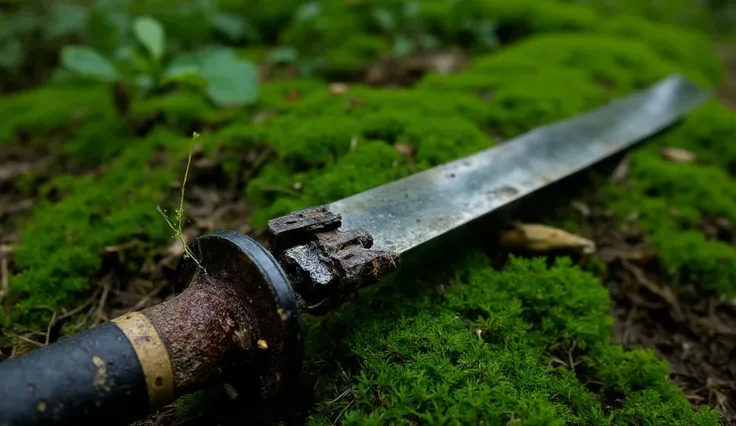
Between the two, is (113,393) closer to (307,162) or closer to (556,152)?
(307,162)

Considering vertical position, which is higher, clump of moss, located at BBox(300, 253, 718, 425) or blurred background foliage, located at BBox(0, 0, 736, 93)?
blurred background foliage, located at BBox(0, 0, 736, 93)

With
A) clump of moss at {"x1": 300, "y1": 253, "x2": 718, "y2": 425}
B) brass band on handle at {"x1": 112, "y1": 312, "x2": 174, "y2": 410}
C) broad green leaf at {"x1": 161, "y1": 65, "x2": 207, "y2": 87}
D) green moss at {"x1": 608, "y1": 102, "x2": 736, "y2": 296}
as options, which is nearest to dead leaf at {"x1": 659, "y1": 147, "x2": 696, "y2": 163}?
green moss at {"x1": 608, "y1": 102, "x2": 736, "y2": 296}

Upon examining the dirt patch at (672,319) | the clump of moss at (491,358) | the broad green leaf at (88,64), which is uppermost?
the broad green leaf at (88,64)

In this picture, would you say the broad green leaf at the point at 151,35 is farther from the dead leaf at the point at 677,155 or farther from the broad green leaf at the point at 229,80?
the dead leaf at the point at 677,155

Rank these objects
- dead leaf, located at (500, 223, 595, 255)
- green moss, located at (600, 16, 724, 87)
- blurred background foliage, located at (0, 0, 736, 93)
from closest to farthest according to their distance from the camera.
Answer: dead leaf, located at (500, 223, 595, 255) → blurred background foliage, located at (0, 0, 736, 93) → green moss, located at (600, 16, 724, 87)

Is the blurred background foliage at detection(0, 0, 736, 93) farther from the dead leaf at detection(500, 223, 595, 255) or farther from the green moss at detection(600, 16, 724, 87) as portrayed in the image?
the dead leaf at detection(500, 223, 595, 255)

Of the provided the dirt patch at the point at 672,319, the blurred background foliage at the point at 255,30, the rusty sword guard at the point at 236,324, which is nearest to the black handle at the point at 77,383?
the rusty sword guard at the point at 236,324

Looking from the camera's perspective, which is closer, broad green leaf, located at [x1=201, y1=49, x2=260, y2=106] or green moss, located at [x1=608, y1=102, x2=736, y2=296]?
green moss, located at [x1=608, y1=102, x2=736, y2=296]
